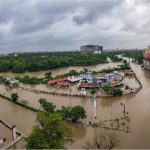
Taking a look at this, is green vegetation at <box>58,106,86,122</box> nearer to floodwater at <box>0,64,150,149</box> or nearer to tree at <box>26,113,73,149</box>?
floodwater at <box>0,64,150,149</box>

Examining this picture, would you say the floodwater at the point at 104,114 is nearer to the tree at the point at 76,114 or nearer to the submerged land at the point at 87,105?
the submerged land at the point at 87,105

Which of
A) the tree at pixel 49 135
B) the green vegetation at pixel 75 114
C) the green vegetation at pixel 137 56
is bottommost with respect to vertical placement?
the green vegetation at pixel 75 114

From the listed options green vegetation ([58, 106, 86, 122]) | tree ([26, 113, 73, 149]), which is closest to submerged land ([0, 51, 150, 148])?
green vegetation ([58, 106, 86, 122])

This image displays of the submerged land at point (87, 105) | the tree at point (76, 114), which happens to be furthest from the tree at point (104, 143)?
the tree at point (76, 114)

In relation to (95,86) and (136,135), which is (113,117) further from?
(95,86)

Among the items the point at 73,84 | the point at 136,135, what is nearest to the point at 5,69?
the point at 73,84

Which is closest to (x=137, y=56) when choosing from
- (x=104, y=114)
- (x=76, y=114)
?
(x=104, y=114)
